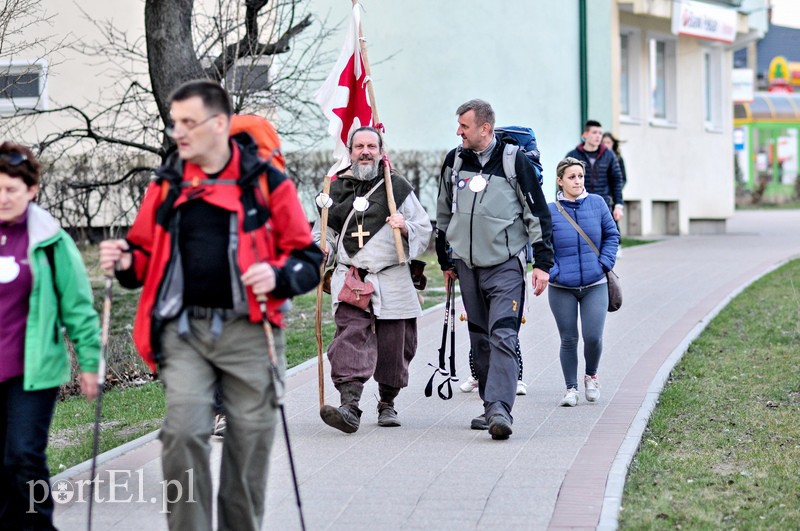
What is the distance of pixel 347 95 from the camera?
8.84 meters

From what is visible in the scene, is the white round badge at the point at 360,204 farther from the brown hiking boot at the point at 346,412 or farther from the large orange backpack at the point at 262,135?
the large orange backpack at the point at 262,135

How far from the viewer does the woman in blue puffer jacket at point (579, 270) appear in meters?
8.82

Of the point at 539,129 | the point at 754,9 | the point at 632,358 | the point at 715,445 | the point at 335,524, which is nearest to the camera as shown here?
the point at 335,524

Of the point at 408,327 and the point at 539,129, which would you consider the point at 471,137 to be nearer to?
the point at 408,327

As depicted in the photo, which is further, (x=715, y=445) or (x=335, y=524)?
(x=715, y=445)

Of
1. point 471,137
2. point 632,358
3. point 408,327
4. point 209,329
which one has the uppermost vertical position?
point 471,137

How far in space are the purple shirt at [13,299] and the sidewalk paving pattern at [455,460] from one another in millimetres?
1267

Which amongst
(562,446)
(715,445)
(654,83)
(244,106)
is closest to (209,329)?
(562,446)

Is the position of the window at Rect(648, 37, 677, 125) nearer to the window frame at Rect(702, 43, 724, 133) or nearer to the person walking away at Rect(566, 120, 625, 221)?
the window frame at Rect(702, 43, 724, 133)

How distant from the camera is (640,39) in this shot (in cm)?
2669

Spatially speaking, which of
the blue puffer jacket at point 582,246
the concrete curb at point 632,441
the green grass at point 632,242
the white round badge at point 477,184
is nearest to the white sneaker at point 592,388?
the concrete curb at point 632,441

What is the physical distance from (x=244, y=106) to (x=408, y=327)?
20.0 ft

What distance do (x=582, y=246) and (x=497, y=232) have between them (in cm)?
119

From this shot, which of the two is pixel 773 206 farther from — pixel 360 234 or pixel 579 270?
pixel 360 234
